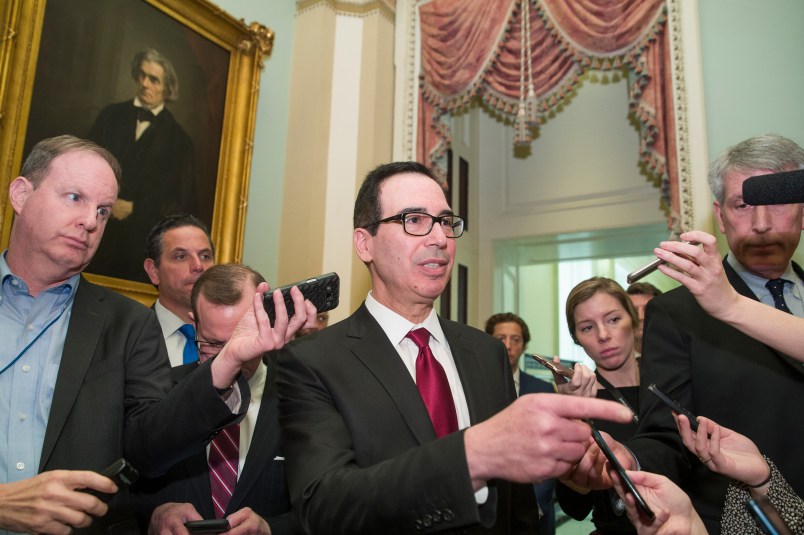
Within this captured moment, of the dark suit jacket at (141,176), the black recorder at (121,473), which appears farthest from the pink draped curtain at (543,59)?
the black recorder at (121,473)

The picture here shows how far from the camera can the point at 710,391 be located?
5.91 ft

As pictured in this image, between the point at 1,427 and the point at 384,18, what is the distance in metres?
4.68

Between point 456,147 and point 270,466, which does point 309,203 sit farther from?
point 270,466

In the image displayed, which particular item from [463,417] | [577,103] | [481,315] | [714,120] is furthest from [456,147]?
[463,417]

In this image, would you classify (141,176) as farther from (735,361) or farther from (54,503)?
(735,361)

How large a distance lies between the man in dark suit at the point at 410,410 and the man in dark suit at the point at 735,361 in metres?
0.47

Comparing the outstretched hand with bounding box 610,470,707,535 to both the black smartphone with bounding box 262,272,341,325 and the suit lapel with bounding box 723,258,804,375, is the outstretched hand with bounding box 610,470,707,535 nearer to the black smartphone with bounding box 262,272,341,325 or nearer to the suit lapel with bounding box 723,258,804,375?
the suit lapel with bounding box 723,258,804,375

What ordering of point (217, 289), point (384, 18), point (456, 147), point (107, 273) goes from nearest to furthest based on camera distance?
point (217, 289)
point (107, 273)
point (384, 18)
point (456, 147)

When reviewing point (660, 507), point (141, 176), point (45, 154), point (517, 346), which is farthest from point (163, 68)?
point (660, 507)

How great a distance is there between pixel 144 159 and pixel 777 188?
12.2ft

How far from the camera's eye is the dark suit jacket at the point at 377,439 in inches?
44.7

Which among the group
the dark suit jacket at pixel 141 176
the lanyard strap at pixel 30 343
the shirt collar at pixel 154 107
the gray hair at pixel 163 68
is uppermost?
the gray hair at pixel 163 68

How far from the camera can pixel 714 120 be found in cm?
419

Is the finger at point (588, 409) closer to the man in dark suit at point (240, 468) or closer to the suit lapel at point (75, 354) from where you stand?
the man in dark suit at point (240, 468)
